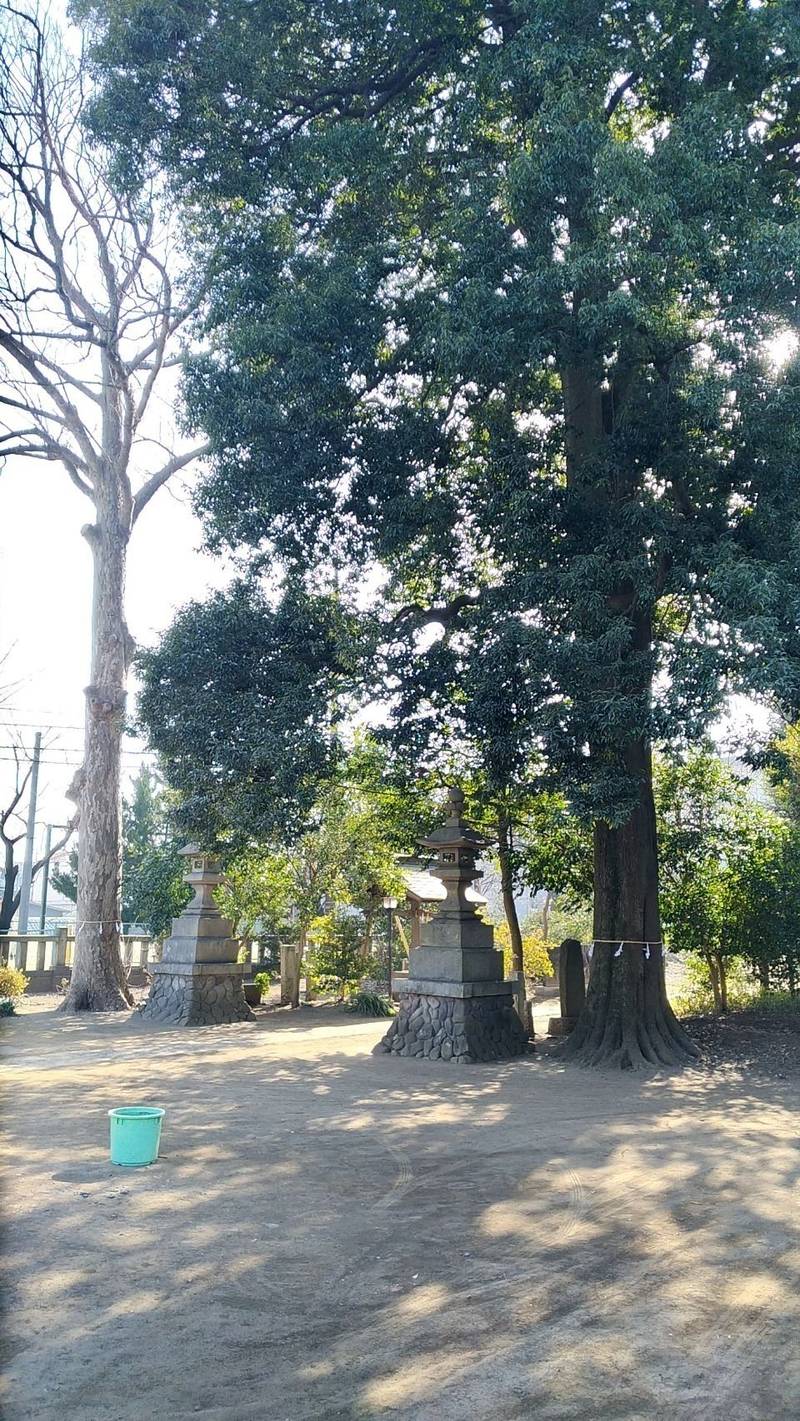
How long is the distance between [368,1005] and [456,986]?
5.39 metres

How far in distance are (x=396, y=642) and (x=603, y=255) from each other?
4.48 meters

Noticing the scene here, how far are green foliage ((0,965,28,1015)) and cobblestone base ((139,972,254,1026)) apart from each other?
3.01m

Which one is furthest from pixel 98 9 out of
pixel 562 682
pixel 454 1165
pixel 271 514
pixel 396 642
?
pixel 454 1165

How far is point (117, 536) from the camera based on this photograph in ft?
57.5

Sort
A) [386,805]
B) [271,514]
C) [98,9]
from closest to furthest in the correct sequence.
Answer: [271,514] → [98,9] → [386,805]

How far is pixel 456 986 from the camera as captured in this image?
38.0 feet

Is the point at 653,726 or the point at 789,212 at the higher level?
the point at 789,212

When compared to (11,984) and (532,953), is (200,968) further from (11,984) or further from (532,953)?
(532,953)

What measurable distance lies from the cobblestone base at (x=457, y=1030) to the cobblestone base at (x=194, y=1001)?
12.4 ft

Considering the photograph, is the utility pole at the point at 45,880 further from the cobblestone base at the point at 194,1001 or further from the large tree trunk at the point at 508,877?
the large tree trunk at the point at 508,877

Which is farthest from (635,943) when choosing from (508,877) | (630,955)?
(508,877)

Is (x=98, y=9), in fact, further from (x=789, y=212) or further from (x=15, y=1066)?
(x=15, y=1066)

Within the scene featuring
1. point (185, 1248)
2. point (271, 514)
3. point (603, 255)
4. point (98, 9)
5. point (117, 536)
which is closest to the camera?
point (185, 1248)

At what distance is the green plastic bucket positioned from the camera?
20.1 feet
